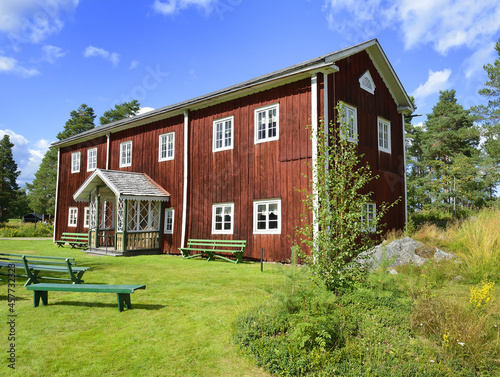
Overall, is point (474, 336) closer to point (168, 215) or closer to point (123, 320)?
point (123, 320)

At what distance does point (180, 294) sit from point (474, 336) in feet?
17.6

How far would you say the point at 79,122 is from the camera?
5256 centimetres

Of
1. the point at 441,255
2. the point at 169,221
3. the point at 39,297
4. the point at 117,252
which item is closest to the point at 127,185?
the point at 169,221

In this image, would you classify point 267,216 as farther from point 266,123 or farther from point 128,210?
point 128,210

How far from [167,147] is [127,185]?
2726 millimetres

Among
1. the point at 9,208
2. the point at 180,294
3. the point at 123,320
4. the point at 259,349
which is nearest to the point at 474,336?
the point at 259,349

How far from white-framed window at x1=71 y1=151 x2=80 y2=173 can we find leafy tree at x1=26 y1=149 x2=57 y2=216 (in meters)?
31.0

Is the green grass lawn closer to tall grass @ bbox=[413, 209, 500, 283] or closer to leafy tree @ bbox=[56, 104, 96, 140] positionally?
tall grass @ bbox=[413, 209, 500, 283]

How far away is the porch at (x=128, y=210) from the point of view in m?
16.0

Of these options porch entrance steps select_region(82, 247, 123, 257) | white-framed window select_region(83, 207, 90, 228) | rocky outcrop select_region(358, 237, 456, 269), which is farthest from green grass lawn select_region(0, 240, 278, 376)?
white-framed window select_region(83, 207, 90, 228)

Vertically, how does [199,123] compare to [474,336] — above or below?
above

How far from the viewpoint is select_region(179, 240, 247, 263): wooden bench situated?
527 inches

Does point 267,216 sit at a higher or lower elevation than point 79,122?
lower

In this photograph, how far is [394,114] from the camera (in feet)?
54.3
